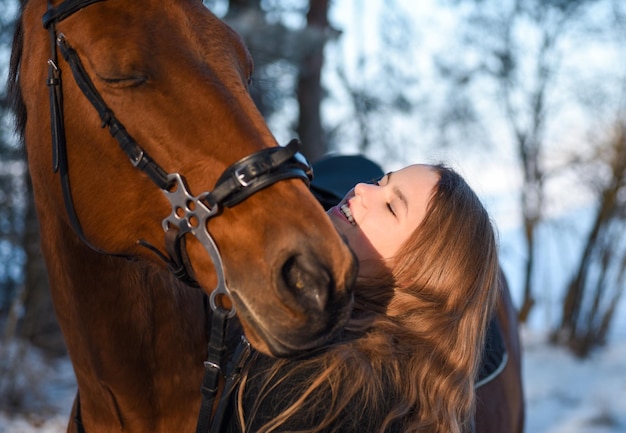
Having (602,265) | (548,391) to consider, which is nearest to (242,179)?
(548,391)

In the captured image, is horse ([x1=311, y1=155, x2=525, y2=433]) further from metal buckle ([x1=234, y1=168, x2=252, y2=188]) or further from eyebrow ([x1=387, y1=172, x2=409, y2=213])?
metal buckle ([x1=234, y1=168, x2=252, y2=188])

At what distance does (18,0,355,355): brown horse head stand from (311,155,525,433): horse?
117cm

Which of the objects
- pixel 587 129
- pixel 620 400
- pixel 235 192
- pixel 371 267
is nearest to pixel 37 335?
pixel 371 267

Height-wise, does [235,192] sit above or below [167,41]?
below

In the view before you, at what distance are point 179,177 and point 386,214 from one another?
755mm

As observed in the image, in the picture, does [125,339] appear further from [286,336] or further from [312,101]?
[312,101]

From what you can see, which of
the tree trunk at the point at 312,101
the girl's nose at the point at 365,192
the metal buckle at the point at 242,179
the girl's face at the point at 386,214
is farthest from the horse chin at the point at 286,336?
the tree trunk at the point at 312,101

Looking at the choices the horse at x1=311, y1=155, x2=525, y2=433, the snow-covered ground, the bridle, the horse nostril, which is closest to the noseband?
the bridle

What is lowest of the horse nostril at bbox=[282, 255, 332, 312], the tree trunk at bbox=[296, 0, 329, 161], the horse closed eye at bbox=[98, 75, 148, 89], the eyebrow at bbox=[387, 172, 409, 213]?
the tree trunk at bbox=[296, 0, 329, 161]

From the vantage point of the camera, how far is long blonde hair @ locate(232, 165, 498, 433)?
1.62 m

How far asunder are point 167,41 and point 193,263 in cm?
49

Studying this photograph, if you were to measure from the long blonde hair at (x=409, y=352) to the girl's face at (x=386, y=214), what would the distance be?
0.03m

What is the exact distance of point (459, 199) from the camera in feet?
6.35

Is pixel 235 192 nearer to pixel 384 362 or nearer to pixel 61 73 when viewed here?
pixel 61 73
